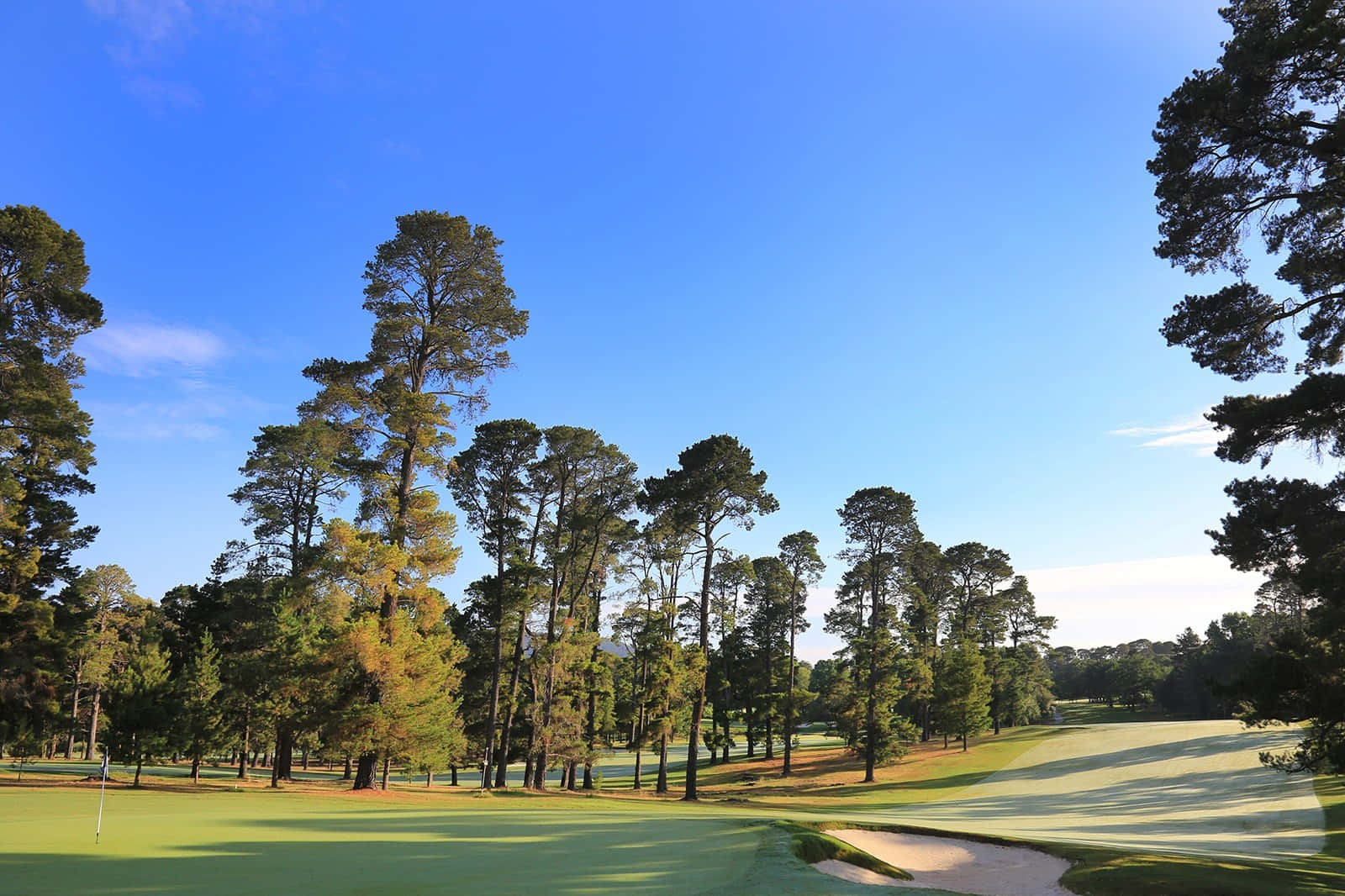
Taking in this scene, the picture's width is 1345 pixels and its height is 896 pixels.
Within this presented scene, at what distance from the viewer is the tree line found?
80.1 ft

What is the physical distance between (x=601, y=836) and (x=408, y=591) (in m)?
13.6

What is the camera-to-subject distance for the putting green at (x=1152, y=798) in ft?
78.2

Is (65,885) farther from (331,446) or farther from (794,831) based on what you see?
(331,446)

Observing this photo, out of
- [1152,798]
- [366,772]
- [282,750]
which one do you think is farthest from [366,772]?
[1152,798]

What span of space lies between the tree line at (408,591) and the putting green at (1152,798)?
8.00m

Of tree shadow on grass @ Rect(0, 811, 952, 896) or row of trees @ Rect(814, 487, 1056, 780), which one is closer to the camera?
tree shadow on grass @ Rect(0, 811, 952, 896)

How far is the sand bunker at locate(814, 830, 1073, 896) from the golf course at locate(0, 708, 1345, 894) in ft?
1.66

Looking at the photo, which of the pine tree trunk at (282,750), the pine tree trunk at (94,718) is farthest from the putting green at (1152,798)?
the pine tree trunk at (94,718)

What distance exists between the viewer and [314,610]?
1037 inches

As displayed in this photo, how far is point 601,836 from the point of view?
14.9 meters

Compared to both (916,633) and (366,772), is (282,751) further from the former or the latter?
(916,633)

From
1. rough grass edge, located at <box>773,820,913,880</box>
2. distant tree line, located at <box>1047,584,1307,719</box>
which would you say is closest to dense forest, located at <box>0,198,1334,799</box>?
rough grass edge, located at <box>773,820,913,880</box>

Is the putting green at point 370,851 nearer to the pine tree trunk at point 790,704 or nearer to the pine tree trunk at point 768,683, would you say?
the pine tree trunk at point 790,704

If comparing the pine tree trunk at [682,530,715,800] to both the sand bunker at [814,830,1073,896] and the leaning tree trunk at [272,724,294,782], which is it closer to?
the sand bunker at [814,830,1073,896]
